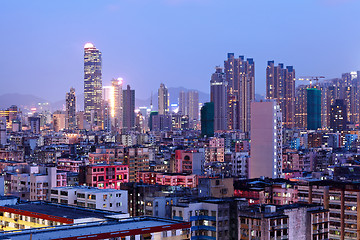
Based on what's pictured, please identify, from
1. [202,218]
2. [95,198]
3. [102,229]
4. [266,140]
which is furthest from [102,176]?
[102,229]

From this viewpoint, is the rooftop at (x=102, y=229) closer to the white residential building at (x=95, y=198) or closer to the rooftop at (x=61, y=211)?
the rooftop at (x=61, y=211)

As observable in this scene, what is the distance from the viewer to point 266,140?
8562cm

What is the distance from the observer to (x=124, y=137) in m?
182

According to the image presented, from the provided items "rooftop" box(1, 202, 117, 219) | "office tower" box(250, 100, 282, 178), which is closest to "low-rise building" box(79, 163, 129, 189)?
"office tower" box(250, 100, 282, 178)

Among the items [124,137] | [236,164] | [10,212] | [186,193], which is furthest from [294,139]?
[10,212]

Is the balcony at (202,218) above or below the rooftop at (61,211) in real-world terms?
below

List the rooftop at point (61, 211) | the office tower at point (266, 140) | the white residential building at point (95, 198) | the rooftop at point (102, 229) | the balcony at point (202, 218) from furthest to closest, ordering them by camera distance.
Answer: the office tower at point (266, 140) < the white residential building at point (95, 198) < the balcony at point (202, 218) < the rooftop at point (61, 211) < the rooftop at point (102, 229)

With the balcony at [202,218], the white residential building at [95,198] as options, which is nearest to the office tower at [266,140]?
the white residential building at [95,198]

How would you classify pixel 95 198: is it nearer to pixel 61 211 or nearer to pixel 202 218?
pixel 202 218

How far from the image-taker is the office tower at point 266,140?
3371 inches

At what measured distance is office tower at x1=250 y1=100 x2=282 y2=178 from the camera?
281ft

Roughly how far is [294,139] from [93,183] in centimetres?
10986

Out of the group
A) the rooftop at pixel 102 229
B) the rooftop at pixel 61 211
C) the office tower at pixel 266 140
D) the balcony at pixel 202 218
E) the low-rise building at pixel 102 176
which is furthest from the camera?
the office tower at pixel 266 140

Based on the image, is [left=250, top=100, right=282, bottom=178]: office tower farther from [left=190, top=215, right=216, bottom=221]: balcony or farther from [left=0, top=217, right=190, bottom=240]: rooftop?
[left=0, top=217, right=190, bottom=240]: rooftop
